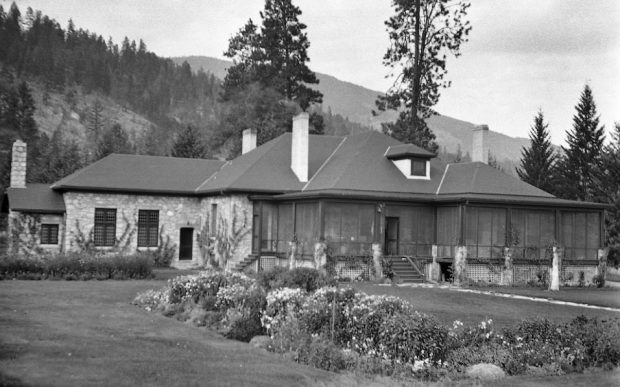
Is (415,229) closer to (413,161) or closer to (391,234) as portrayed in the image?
(391,234)

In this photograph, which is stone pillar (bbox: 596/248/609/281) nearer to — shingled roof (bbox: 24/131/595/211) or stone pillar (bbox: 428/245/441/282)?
shingled roof (bbox: 24/131/595/211)

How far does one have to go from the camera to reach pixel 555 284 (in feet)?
82.1

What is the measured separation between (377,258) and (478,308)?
856cm

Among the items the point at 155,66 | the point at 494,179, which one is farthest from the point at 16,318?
the point at 155,66

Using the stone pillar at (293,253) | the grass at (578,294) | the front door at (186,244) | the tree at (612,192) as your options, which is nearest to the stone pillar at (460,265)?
the grass at (578,294)

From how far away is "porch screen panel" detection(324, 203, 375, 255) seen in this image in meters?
27.0

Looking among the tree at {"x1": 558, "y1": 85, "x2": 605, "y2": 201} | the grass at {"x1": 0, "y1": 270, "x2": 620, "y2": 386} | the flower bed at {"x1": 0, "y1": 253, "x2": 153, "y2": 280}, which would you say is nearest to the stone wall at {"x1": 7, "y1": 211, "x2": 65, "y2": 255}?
the flower bed at {"x1": 0, "y1": 253, "x2": 153, "y2": 280}

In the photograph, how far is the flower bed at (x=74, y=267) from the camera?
23.6 m

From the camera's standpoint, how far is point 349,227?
27250 millimetres

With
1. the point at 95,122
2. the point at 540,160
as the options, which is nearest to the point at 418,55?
the point at 540,160

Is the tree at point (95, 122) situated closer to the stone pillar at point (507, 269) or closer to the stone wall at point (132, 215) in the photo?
the stone wall at point (132, 215)

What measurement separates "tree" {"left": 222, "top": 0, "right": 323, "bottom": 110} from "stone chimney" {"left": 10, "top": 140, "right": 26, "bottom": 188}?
2154cm

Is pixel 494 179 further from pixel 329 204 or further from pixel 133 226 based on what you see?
pixel 133 226

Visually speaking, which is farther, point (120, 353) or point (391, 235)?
point (391, 235)
